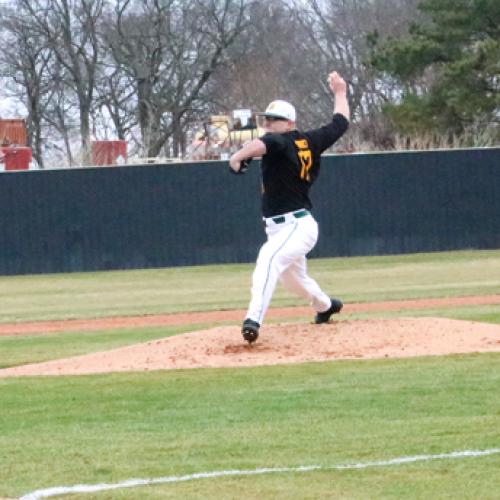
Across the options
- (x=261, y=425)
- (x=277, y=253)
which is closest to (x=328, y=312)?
(x=277, y=253)

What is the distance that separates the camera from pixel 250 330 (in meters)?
10.5

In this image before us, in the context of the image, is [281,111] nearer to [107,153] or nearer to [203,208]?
[203,208]

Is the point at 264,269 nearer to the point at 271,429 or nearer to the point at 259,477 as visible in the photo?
the point at 271,429

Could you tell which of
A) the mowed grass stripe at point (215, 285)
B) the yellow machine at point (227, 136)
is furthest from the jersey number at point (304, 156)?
the yellow machine at point (227, 136)

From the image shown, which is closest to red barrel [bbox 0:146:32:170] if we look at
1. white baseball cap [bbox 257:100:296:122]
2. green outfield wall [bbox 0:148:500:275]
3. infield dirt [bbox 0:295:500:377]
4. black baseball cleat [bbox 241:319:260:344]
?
green outfield wall [bbox 0:148:500:275]

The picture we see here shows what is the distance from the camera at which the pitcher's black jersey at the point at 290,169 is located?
10.5 m

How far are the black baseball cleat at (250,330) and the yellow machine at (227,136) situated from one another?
2426 centimetres

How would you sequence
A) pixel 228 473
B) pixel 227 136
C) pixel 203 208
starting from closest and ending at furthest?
pixel 228 473 < pixel 203 208 < pixel 227 136

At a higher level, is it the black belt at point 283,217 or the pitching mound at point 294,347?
the black belt at point 283,217

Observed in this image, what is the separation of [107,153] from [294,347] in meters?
28.2

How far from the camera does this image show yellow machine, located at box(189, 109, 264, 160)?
36125 mm

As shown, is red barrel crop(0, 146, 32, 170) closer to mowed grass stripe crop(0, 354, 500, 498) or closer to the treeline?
the treeline

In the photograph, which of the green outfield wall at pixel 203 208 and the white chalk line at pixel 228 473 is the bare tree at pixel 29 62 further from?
the white chalk line at pixel 228 473

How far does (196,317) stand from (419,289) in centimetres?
488
